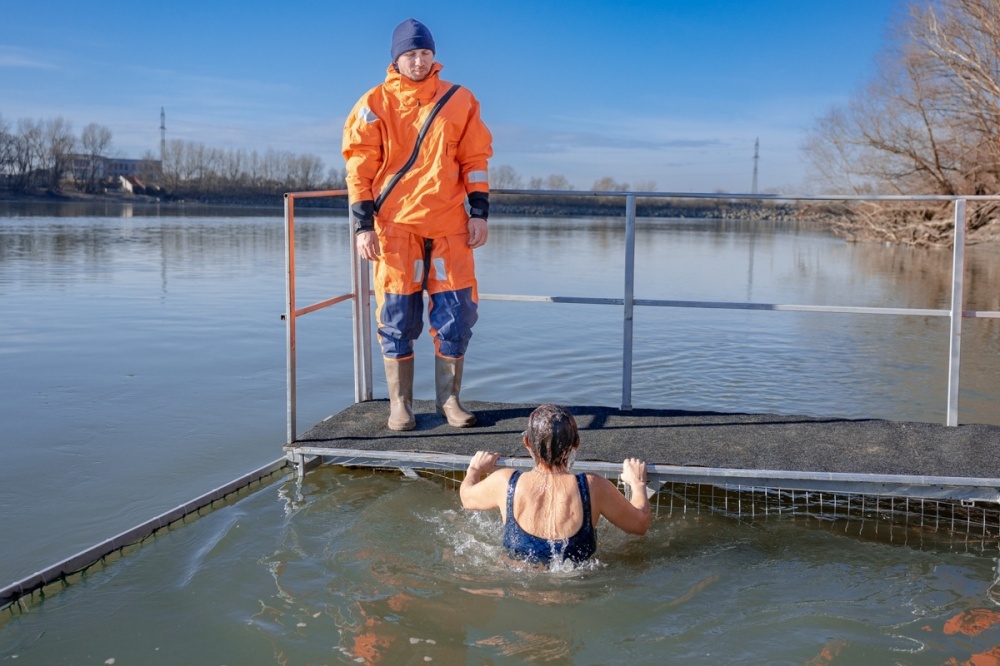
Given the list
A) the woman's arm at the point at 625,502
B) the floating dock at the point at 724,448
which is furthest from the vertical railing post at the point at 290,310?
the woman's arm at the point at 625,502

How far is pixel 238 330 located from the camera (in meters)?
10.3

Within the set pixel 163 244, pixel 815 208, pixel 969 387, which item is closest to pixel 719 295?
pixel 969 387

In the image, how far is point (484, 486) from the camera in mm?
3811

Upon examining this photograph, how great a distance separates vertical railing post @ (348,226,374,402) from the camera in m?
5.27

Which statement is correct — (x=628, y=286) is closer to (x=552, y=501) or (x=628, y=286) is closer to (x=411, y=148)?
(x=411, y=148)

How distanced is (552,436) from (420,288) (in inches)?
61.1

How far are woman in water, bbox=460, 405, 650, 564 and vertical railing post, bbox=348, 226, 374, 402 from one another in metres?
1.81

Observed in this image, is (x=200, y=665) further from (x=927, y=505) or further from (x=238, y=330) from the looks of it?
(x=238, y=330)

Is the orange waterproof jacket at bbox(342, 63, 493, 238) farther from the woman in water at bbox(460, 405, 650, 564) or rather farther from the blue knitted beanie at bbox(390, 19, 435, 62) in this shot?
the woman in water at bbox(460, 405, 650, 564)

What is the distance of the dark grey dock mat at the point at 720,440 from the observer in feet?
14.1

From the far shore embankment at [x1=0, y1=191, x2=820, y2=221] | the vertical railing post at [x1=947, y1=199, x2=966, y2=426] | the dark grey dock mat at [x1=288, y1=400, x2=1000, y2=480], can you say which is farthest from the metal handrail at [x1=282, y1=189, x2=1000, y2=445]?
the far shore embankment at [x1=0, y1=191, x2=820, y2=221]

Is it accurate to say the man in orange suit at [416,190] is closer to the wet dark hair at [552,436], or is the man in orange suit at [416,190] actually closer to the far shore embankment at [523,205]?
the wet dark hair at [552,436]

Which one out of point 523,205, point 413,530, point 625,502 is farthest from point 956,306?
point 523,205

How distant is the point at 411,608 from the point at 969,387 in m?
6.14
